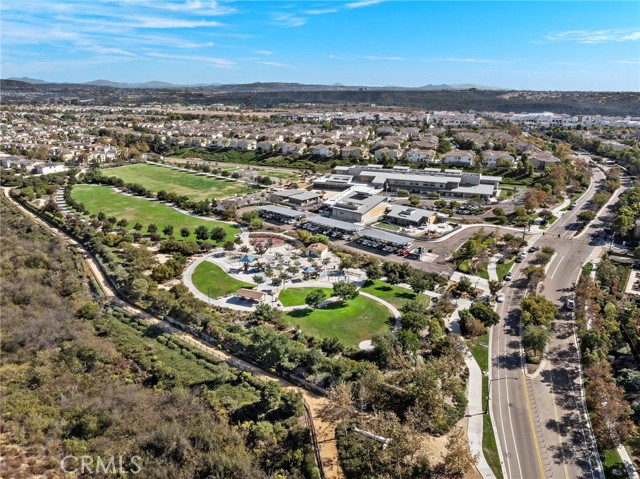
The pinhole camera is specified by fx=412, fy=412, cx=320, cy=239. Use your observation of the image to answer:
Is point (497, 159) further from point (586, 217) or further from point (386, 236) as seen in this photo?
point (386, 236)

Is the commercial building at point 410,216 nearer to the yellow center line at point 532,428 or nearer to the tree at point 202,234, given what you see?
the tree at point 202,234

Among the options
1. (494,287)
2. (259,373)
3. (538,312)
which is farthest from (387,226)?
(259,373)

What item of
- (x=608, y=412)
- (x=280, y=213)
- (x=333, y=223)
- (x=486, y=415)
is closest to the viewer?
(x=608, y=412)

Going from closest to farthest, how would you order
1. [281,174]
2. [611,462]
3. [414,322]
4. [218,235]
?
[611,462] → [414,322] → [218,235] → [281,174]

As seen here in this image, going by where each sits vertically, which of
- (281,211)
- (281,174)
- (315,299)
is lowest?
(315,299)

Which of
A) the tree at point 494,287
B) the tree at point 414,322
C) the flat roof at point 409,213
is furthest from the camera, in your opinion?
the flat roof at point 409,213

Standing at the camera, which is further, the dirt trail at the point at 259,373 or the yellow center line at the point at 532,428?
A: the yellow center line at the point at 532,428

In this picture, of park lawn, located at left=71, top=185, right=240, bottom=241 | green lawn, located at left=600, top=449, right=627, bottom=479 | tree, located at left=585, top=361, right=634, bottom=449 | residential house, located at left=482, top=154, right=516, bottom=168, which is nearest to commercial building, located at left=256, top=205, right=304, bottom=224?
park lawn, located at left=71, top=185, right=240, bottom=241

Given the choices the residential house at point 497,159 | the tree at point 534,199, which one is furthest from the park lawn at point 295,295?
the residential house at point 497,159
